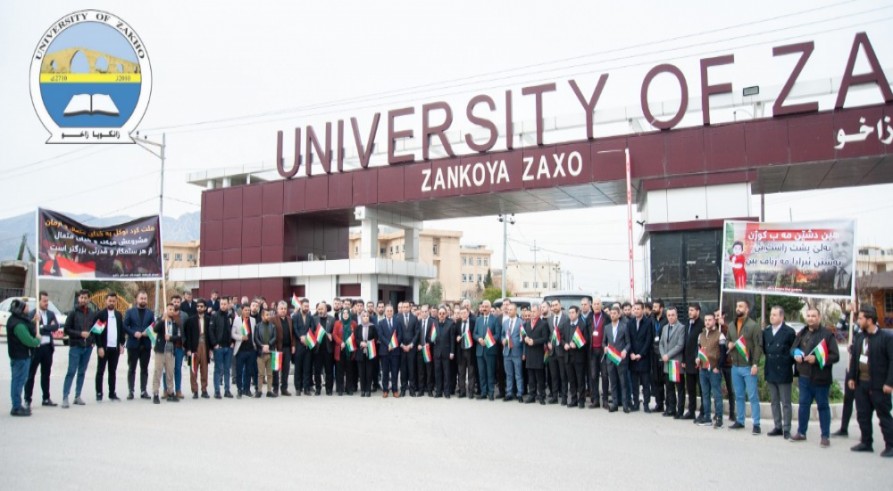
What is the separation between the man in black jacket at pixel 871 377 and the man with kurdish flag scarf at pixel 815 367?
0.95ft

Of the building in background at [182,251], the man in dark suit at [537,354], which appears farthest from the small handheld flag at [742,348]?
the building in background at [182,251]

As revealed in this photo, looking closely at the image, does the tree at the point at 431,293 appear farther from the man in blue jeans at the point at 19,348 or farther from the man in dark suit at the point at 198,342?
the man in blue jeans at the point at 19,348

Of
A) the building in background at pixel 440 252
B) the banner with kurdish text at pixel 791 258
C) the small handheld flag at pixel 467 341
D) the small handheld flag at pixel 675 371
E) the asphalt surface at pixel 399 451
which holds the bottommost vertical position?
the asphalt surface at pixel 399 451

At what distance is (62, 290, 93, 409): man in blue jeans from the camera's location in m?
11.7

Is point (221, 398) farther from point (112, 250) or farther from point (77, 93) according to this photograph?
point (77, 93)

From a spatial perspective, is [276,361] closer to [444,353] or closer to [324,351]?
[324,351]

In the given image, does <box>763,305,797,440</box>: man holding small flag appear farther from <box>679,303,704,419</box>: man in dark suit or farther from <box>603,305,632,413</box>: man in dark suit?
<box>603,305,632,413</box>: man in dark suit

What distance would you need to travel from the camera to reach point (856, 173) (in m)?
17.4

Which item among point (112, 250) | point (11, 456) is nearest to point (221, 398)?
point (112, 250)

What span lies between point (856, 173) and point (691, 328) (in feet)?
33.0

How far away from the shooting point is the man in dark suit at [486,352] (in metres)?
13.4

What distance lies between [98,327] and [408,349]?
20.2 ft

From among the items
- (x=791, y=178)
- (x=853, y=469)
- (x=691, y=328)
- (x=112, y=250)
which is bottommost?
(x=853, y=469)

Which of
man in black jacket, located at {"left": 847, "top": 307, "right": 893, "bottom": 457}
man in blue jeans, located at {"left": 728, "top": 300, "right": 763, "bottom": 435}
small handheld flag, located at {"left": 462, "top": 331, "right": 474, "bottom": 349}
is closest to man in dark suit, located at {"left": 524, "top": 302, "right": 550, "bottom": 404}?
small handheld flag, located at {"left": 462, "top": 331, "right": 474, "bottom": 349}
